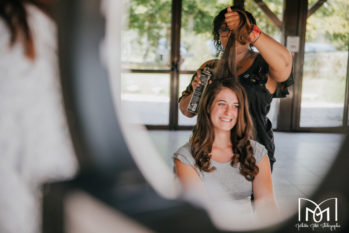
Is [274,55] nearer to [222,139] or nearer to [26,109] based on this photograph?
[222,139]

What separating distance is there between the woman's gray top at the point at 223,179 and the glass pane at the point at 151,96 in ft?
15.6

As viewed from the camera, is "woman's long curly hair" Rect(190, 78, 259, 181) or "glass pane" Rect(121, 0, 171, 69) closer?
"woman's long curly hair" Rect(190, 78, 259, 181)

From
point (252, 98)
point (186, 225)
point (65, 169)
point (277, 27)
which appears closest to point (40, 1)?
point (65, 169)

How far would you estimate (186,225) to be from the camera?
0.53 metres

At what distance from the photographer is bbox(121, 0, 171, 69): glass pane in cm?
598

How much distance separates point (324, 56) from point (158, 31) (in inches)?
107

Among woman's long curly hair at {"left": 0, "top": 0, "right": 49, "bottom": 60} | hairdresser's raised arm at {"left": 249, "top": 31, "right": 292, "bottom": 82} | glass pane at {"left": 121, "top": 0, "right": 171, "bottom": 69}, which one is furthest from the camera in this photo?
glass pane at {"left": 121, "top": 0, "right": 171, "bottom": 69}

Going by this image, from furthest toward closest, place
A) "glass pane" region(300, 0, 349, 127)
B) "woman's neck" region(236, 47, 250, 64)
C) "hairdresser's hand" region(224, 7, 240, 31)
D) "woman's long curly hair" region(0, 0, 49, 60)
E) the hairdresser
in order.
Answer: "glass pane" region(300, 0, 349, 127) → "woman's neck" region(236, 47, 250, 64) → the hairdresser → "hairdresser's hand" region(224, 7, 240, 31) → "woman's long curly hair" region(0, 0, 49, 60)

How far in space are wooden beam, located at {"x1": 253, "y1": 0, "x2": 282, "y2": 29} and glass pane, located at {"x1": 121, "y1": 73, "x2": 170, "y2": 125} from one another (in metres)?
1.86

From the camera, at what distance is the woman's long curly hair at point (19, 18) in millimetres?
453

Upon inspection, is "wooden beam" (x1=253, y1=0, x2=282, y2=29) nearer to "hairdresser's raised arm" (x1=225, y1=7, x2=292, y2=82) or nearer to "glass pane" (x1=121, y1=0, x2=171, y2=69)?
"glass pane" (x1=121, y1=0, x2=171, y2=69)

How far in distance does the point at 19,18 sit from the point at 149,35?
5758 millimetres

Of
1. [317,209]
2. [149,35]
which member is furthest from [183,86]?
[317,209]

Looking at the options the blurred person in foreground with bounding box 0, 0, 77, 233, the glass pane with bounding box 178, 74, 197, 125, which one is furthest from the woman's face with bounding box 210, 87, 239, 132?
the glass pane with bounding box 178, 74, 197, 125
